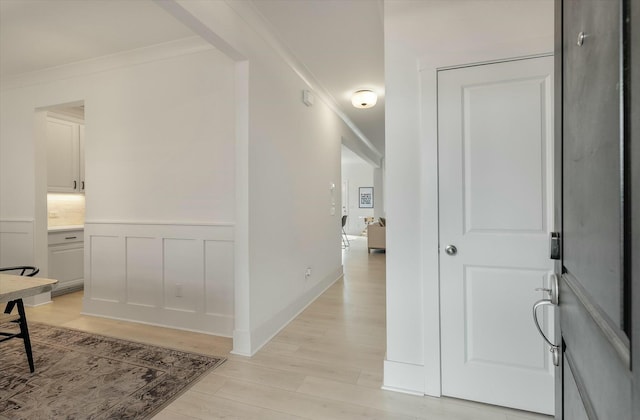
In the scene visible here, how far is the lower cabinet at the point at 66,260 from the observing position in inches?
158

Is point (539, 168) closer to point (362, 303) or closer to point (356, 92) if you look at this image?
point (362, 303)

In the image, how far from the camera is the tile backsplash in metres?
4.63

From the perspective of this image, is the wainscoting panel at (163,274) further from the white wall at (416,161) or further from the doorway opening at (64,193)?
the white wall at (416,161)

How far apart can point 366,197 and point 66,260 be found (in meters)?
9.42

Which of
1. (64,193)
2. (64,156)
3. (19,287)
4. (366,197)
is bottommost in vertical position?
(19,287)

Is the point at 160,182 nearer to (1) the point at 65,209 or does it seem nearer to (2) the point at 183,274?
(2) the point at 183,274

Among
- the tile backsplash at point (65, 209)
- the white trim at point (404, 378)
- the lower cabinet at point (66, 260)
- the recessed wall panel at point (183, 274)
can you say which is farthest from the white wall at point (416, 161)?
the tile backsplash at point (65, 209)

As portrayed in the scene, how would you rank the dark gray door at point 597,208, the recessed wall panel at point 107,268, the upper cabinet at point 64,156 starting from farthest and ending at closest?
the upper cabinet at point 64,156 < the recessed wall panel at point 107,268 < the dark gray door at point 597,208

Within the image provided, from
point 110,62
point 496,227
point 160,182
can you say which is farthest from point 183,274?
point 496,227

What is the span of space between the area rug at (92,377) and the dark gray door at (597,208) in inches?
82.8

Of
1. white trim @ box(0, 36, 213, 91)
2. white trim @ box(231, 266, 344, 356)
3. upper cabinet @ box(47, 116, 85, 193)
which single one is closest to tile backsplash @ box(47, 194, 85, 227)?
upper cabinet @ box(47, 116, 85, 193)

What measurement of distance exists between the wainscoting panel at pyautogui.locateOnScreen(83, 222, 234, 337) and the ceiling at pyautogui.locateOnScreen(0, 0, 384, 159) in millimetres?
1765

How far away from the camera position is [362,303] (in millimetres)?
3734

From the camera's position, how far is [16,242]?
378cm
